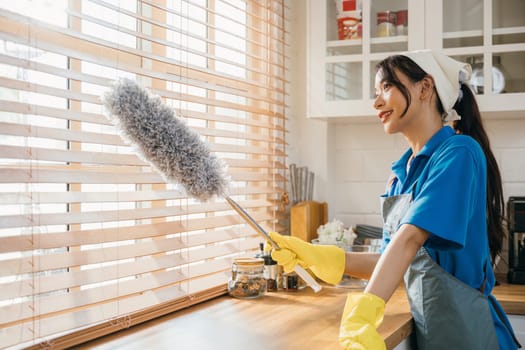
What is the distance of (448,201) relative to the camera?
1.38m

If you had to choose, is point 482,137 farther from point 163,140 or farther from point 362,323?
point 163,140


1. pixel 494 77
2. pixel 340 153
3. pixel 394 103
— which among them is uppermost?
pixel 494 77

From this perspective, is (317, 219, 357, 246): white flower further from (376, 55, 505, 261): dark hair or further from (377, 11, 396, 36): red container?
(377, 11, 396, 36): red container

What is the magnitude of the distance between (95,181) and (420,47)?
1.46m

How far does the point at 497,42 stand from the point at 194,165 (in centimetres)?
149

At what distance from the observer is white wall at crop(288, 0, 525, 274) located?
267cm

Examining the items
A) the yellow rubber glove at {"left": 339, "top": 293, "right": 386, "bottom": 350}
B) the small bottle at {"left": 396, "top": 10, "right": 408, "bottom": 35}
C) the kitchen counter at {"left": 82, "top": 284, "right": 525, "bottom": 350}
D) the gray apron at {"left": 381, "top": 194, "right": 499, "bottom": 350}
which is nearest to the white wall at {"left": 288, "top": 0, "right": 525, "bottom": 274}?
the small bottle at {"left": 396, "top": 10, "right": 408, "bottom": 35}

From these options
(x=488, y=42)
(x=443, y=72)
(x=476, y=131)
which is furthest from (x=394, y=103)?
(x=488, y=42)

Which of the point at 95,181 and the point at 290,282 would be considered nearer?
the point at 95,181

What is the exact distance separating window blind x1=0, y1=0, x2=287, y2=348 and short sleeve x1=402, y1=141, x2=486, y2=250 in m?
0.52

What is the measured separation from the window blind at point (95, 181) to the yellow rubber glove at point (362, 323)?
50cm

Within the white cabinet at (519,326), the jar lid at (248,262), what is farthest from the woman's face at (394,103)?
the white cabinet at (519,326)

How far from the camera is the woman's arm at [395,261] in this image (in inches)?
53.1

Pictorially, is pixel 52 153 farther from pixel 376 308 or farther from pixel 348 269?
pixel 348 269
